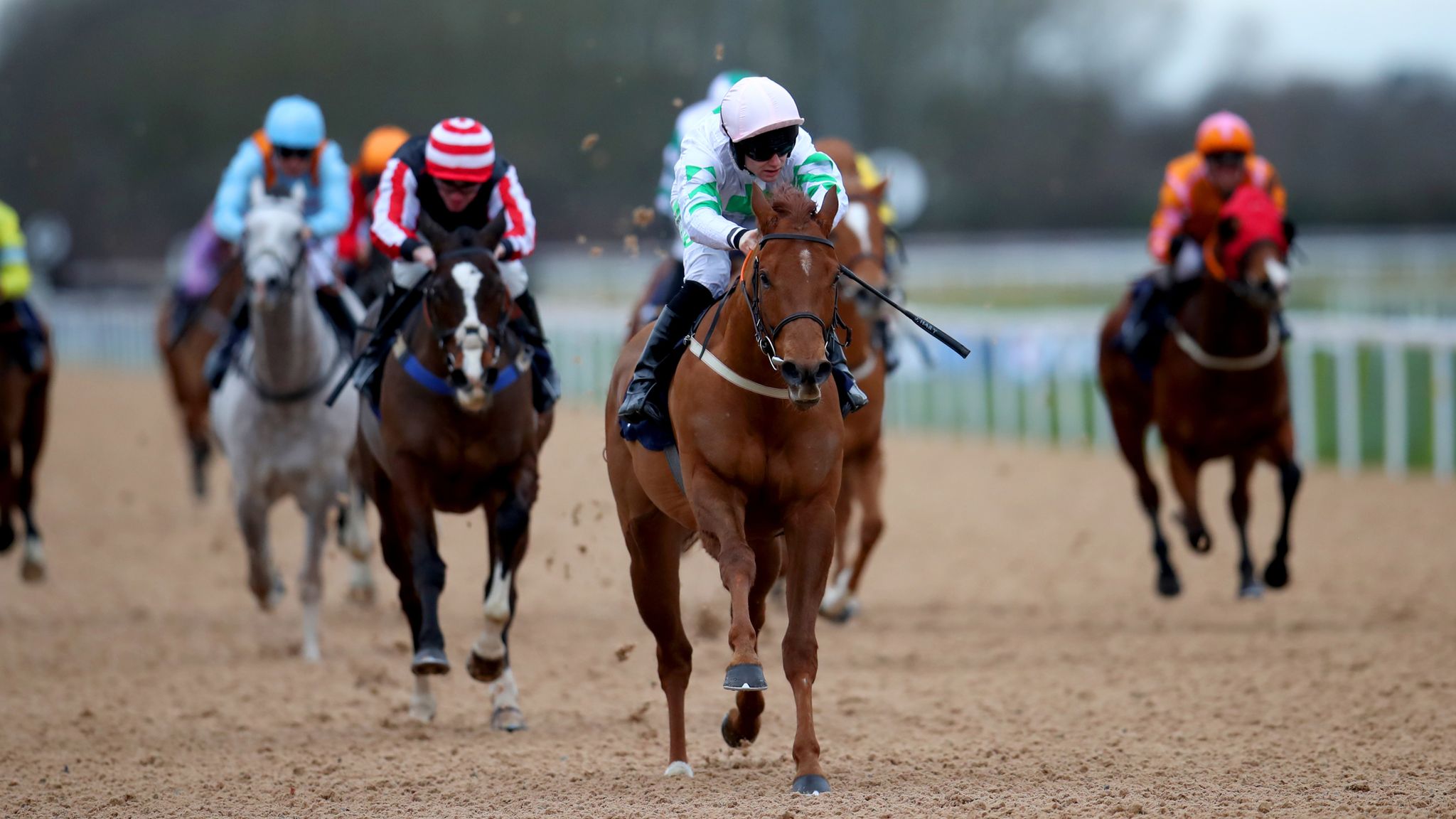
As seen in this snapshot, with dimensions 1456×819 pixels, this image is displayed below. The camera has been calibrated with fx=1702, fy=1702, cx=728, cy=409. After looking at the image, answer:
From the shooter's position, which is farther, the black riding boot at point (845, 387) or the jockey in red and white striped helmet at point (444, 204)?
the jockey in red and white striped helmet at point (444, 204)

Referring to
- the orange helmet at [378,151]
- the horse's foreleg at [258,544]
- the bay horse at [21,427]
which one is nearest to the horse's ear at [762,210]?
the horse's foreleg at [258,544]

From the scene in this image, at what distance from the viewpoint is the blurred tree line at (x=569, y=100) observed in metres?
32.8

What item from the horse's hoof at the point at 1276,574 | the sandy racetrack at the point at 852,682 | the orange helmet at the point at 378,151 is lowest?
the sandy racetrack at the point at 852,682

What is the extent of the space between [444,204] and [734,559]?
2362 millimetres

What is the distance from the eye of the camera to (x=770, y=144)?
516 centimetres

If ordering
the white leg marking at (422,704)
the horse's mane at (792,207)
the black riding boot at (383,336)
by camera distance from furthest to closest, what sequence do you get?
the white leg marking at (422,704) → the black riding boot at (383,336) → the horse's mane at (792,207)

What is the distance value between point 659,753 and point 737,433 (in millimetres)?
1516

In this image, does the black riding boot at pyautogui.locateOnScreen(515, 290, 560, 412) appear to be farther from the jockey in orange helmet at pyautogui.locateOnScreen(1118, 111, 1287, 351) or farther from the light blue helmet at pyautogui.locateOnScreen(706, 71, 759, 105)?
the jockey in orange helmet at pyautogui.locateOnScreen(1118, 111, 1287, 351)

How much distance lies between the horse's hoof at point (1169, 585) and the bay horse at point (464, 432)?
12.9 ft

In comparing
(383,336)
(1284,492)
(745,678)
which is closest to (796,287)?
(745,678)

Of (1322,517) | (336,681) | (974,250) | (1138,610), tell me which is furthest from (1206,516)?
(974,250)

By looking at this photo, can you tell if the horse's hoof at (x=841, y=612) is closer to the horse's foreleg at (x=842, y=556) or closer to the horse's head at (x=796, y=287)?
Result: the horse's foreleg at (x=842, y=556)

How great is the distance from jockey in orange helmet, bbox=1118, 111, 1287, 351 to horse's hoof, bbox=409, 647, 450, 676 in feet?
15.1

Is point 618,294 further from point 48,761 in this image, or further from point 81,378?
point 48,761
